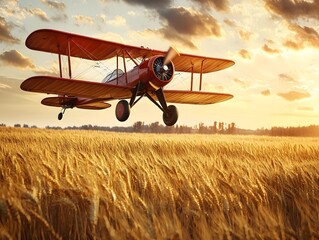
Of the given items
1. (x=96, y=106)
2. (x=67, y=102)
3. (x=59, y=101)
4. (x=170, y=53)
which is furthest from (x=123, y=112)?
(x=96, y=106)

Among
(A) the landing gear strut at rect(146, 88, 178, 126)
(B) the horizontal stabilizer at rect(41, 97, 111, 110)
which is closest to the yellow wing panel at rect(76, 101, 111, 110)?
(B) the horizontal stabilizer at rect(41, 97, 111, 110)

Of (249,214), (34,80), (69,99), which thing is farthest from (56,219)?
(69,99)

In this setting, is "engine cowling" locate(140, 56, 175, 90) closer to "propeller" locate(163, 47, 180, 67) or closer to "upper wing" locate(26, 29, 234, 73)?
"propeller" locate(163, 47, 180, 67)

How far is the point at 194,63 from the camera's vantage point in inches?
739

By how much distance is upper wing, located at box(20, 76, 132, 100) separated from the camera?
1277cm

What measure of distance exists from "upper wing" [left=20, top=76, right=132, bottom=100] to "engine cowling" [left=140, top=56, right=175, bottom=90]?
47.8 inches

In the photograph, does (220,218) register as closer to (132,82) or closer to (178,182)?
(178,182)

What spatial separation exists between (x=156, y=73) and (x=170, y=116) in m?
2.08

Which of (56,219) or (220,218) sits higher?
(220,218)

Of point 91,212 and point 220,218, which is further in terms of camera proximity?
point 220,218

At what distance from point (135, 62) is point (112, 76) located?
5.83 feet

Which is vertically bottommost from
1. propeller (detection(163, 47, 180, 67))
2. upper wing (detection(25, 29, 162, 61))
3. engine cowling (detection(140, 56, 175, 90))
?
engine cowling (detection(140, 56, 175, 90))

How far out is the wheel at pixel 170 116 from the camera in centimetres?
1407

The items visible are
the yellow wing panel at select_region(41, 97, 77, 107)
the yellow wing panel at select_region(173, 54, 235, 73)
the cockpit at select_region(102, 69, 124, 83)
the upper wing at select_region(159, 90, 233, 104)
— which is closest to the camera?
the cockpit at select_region(102, 69, 124, 83)
